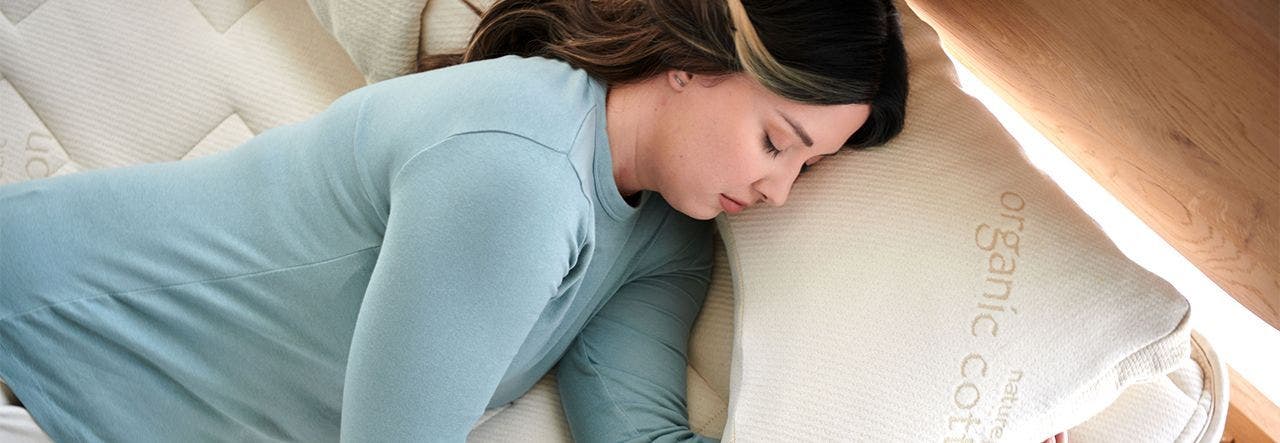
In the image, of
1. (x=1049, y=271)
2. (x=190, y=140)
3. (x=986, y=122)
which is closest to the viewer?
(x=1049, y=271)

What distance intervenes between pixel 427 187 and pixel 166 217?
1.10ft

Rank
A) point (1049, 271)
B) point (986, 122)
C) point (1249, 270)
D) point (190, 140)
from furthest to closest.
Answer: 1. point (190, 140)
2. point (986, 122)
3. point (1049, 271)
4. point (1249, 270)

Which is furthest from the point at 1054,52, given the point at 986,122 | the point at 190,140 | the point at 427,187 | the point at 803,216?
the point at 190,140

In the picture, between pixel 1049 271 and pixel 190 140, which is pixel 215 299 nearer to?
pixel 190 140

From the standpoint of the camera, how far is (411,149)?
99 centimetres

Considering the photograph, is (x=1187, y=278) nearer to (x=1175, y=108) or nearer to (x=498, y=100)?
(x=1175, y=108)

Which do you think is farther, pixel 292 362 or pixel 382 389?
pixel 292 362

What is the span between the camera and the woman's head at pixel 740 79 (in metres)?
1.04

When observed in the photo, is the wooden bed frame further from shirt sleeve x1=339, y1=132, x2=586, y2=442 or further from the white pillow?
shirt sleeve x1=339, y1=132, x2=586, y2=442

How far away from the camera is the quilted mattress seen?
1.34 metres

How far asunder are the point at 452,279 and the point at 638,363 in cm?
38

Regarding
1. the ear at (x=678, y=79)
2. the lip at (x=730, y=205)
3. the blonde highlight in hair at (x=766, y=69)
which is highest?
the blonde highlight in hair at (x=766, y=69)

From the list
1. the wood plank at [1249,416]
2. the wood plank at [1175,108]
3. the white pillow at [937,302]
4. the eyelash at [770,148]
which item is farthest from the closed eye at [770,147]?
the wood plank at [1249,416]

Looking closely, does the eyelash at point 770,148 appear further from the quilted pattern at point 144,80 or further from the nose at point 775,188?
the quilted pattern at point 144,80
